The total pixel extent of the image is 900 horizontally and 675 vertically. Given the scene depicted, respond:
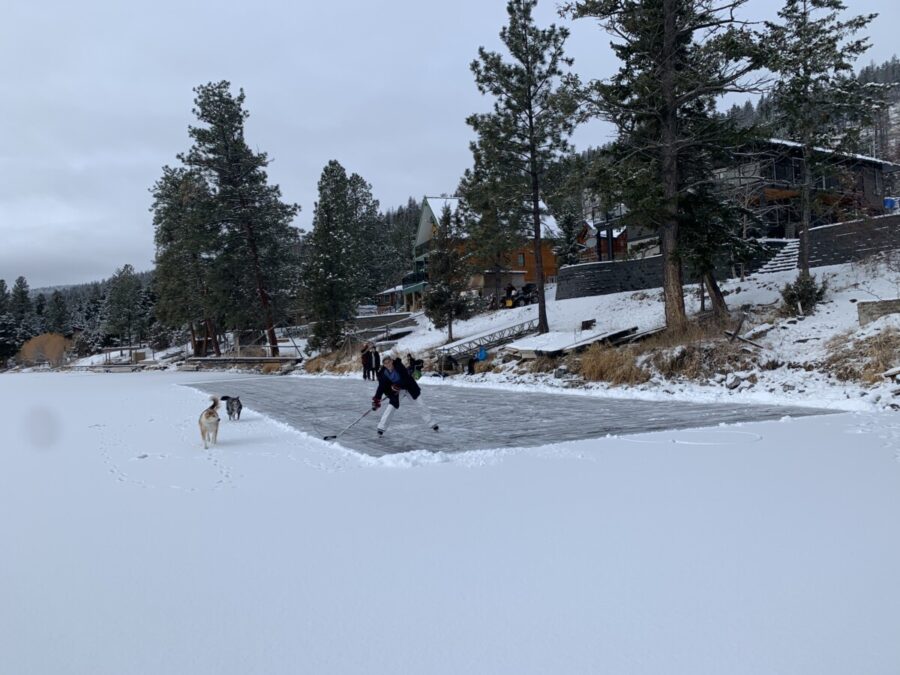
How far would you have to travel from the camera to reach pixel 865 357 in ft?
39.7

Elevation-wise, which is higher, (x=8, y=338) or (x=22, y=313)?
(x=22, y=313)

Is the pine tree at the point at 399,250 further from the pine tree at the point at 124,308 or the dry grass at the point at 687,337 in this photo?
the dry grass at the point at 687,337

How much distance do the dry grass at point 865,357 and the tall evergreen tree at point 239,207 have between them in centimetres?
3148

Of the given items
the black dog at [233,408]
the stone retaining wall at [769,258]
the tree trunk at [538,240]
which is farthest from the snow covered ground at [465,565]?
the tree trunk at [538,240]

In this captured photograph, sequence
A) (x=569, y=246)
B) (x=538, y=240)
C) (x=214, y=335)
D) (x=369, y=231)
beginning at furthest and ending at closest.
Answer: (x=369, y=231) < (x=214, y=335) < (x=569, y=246) < (x=538, y=240)

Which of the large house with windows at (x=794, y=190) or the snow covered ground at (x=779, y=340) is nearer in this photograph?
the snow covered ground at (x=779, y=340)

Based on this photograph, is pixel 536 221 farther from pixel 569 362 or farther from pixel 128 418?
pixel 128 418

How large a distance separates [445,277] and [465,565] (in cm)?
2651

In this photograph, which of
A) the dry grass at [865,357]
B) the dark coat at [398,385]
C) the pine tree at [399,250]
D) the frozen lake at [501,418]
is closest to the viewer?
the frozen lake at [501,418]

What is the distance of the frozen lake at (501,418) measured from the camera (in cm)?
867

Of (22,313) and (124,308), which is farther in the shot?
(22,313)

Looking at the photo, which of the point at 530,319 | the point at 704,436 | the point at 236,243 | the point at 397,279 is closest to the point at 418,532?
the point at 704,436

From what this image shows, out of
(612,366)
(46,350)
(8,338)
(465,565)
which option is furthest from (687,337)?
(8,338)

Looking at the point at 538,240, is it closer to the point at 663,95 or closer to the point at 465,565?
the point at 663,95
